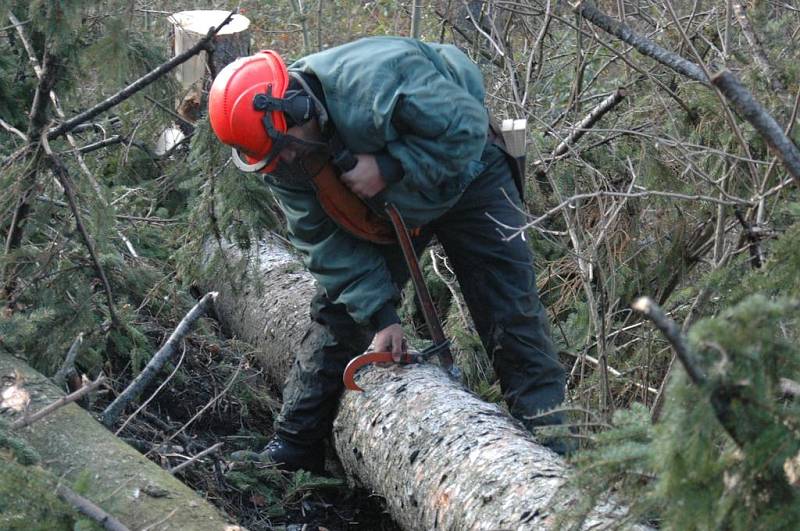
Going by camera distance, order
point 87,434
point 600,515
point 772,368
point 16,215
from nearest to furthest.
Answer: point 772,368 → point 600,515 → point 87,434 → point 16,215

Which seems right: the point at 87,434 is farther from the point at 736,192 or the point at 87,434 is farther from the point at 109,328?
the point at 736,192

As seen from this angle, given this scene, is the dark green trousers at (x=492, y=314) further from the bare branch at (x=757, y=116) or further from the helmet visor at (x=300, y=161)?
the bare branch at (x=757, y=116)

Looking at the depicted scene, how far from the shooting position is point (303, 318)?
15.1 ft

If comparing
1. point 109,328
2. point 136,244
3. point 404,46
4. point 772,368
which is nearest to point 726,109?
point 404,46

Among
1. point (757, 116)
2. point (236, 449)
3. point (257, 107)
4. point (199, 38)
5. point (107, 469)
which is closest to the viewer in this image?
point (757, 116)

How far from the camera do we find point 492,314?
387cm

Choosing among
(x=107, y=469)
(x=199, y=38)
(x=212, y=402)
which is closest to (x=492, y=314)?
(x=212, y=402)

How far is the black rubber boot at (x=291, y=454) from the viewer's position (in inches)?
161

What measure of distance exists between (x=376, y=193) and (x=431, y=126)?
35 cm

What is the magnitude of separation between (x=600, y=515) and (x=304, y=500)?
6.24ft

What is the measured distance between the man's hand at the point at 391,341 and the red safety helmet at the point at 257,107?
33.5 inches

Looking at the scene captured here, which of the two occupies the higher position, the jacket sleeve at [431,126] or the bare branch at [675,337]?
the bare branch at [675,337]

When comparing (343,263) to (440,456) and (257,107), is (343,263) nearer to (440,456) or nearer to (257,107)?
(257,107)

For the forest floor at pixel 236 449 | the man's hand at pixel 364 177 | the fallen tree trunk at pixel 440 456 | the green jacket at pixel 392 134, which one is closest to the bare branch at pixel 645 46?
the green jacket at pixel 392 134
